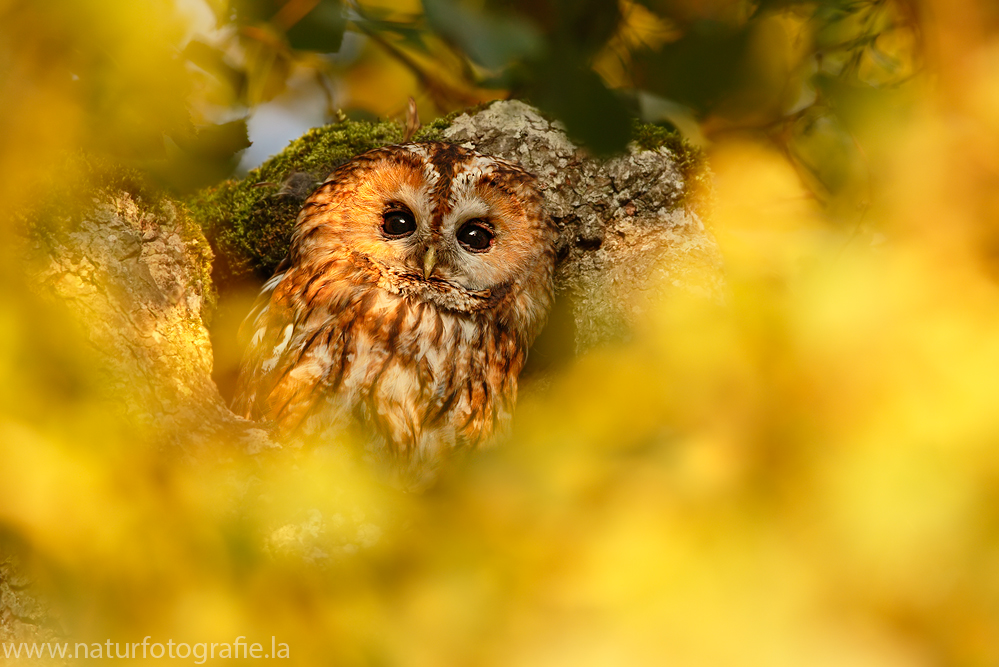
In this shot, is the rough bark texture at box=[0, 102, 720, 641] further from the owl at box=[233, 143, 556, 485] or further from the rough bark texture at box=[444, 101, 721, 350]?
the owl at box=[233, 143, 556, 485]

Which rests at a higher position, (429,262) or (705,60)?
(429,262)

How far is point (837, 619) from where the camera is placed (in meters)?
0.51

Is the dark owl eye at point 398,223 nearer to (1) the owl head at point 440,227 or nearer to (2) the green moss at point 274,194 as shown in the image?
(1) the owl head at point 440,227

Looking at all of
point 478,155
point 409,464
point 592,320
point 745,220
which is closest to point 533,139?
point 478,155

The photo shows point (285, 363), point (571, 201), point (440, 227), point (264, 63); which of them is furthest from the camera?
point (571, 201)

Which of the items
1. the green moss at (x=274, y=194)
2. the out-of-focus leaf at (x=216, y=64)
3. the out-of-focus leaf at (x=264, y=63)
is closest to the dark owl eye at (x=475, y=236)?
the green moss at (x=274, y=194)

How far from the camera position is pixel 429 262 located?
4.61 feet

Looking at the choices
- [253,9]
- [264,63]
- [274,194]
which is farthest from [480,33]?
[274,194]

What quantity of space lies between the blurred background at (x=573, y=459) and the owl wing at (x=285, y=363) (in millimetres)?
650

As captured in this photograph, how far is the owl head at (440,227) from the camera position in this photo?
1.42 metres

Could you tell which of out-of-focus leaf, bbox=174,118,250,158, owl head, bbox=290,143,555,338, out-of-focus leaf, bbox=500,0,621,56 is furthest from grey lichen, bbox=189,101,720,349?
out-of-focus leaf, bbox=174,118,250,158

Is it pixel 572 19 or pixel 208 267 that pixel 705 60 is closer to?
pixel 572 19

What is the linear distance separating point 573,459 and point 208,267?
3.62ft

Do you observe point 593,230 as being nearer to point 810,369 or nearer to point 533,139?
point 533,139
